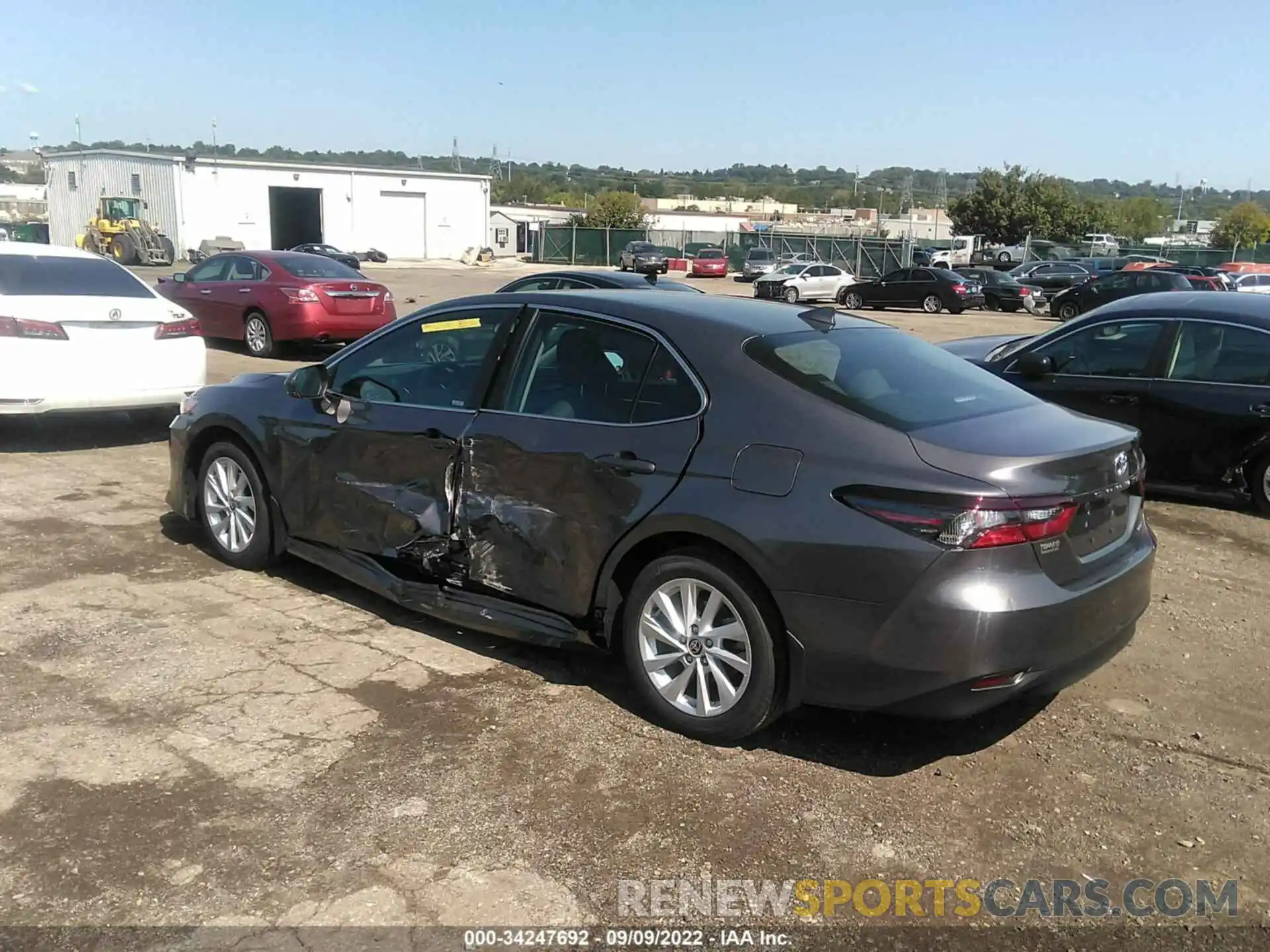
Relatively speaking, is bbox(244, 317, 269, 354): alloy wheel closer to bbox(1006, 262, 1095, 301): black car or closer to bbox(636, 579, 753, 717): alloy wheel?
bbox(636, 579, 753, 717): alloy wheel

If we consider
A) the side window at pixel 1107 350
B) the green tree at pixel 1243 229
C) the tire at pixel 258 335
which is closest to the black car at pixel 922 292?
the tire at pixel 258 335

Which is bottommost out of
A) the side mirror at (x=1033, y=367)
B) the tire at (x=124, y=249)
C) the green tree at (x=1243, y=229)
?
the tire at (x=124, y=249)

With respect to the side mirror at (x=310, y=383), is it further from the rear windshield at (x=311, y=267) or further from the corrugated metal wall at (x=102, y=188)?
the corrugated metal wall at (x=102, y=188)

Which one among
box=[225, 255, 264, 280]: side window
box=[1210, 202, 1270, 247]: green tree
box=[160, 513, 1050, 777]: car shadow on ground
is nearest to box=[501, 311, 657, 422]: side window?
box=[160, 513, 1050, 777]: car shadow on ground

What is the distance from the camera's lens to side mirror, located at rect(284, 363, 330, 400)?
212 inches

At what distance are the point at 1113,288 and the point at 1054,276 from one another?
376 inches

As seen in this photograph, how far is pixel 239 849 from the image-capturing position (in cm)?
330

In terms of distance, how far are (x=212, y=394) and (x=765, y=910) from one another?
14.2 ft

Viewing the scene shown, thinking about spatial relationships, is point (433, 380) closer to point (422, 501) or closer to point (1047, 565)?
point (422, 501)

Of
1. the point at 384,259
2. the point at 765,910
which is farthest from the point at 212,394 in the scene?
the point at 384,259

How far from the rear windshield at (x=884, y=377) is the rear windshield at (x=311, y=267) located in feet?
38.4

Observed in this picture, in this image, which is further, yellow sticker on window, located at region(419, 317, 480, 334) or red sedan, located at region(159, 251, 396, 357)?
red sedan, located at region(159, 251, 396, 357)

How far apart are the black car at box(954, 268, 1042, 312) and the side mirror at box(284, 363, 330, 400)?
102ft

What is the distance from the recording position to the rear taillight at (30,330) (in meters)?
8.11
